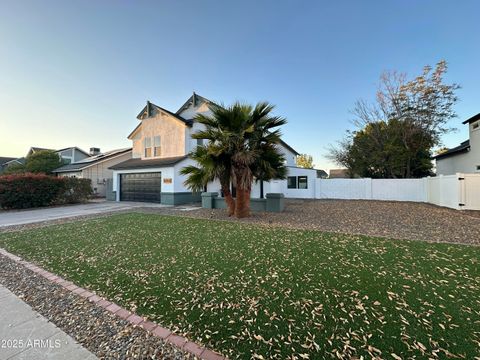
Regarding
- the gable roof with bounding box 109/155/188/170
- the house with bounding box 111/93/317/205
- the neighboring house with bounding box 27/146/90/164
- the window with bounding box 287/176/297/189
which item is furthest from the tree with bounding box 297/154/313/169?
the neighboring house with bounding box 27/146/90/164

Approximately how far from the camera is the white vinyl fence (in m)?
9.80

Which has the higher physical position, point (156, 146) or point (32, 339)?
point (156, 146)

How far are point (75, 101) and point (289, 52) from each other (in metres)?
13.4

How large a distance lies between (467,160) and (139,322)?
2012 centimetres

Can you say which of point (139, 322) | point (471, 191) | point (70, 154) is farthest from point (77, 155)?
point (471, 191)

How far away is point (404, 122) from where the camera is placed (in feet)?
55.1

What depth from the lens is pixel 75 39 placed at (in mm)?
9547

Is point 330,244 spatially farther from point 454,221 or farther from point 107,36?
point 107,36

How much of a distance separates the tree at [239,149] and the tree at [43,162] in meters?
25.0

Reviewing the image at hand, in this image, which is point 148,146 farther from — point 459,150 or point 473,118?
point 459,150

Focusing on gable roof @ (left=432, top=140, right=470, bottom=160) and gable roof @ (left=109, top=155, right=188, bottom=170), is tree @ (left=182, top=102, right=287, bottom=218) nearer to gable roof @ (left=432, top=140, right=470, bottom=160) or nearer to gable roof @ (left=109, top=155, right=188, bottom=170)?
gable roof @ (left=109, top=155, right=188, bottom=170)

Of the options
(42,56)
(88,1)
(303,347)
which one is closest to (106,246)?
(303,347)

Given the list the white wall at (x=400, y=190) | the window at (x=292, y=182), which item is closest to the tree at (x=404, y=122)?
the white wall at (x=400, y=190)

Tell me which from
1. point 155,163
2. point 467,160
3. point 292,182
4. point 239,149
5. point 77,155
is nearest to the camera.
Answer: point 239,149
